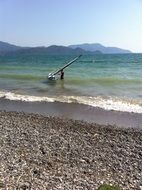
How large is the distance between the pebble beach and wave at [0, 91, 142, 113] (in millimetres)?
4894

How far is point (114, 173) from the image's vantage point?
10781 millimetres

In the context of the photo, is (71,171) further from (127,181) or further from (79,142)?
(79,142)

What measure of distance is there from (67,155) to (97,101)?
38.9ft

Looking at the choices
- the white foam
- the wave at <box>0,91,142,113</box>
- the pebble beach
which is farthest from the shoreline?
the pebble beach

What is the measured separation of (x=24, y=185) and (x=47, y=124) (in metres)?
7.55

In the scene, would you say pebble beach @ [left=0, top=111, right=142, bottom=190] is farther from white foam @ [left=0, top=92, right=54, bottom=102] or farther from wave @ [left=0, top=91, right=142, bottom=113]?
white foam @ [left=0, top=92, right=54, bottom=102]

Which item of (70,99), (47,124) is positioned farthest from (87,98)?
(47,124)

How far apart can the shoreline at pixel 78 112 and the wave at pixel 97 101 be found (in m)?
0.79

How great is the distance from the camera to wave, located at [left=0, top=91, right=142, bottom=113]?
21.6m

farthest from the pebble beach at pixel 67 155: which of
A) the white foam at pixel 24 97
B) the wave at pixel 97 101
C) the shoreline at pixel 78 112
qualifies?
the white foam at pixel 24 97

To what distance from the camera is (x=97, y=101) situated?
2373cm

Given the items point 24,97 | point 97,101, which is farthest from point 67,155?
point 24,97

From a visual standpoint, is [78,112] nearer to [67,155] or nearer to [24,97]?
[24,97]

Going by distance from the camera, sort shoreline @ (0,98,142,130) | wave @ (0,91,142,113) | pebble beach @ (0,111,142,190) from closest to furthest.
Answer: pebble beach @ (0,111,142,190) < shoreline @ (0,98,142,130) < wave @ (0,91,142,113)
